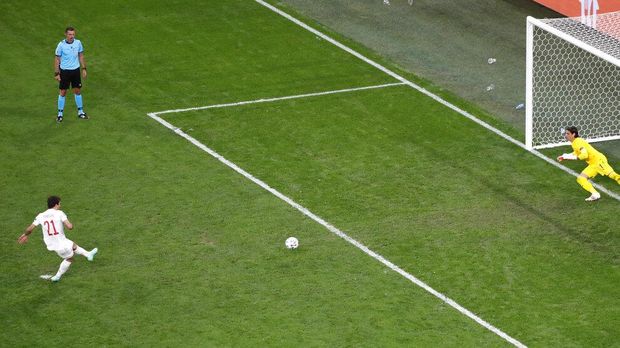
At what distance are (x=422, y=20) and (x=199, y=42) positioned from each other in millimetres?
5407

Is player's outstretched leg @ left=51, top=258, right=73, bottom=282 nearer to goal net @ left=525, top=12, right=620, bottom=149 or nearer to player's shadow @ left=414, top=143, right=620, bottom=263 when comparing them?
player's shadow @ left=414, top=143, right=620, bottom=263

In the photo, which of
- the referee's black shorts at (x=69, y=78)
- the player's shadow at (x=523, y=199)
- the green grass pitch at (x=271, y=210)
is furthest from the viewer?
the referee's black shorts at (x=69, y=78)

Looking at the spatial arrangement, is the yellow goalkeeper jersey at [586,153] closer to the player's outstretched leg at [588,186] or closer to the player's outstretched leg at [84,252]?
the player's outstretched leg at [588,186]

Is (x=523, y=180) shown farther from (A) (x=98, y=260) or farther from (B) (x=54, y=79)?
(B) (x=54, y=79)

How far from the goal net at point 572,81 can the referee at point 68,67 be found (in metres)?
8.41

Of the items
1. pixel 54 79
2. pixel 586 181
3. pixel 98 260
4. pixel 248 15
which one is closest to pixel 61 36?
pixel 54 79

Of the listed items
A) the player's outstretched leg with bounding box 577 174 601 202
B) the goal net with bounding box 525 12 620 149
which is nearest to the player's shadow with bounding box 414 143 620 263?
the player's outstretched leg with bounding box 577 174 601 202

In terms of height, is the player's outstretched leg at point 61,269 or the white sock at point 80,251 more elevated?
the white sock at point 80,251

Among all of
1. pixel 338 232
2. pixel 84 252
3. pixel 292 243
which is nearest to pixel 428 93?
pixel 338 232

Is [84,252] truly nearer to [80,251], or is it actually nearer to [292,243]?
[80,251]

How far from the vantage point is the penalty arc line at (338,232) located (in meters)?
18.7

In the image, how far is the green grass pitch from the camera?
18.7 m

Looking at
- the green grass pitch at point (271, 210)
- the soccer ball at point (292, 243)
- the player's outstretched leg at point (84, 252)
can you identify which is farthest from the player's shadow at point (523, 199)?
the player's outstretched leg at point (84, 252)

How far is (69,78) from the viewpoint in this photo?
24.6 meters
